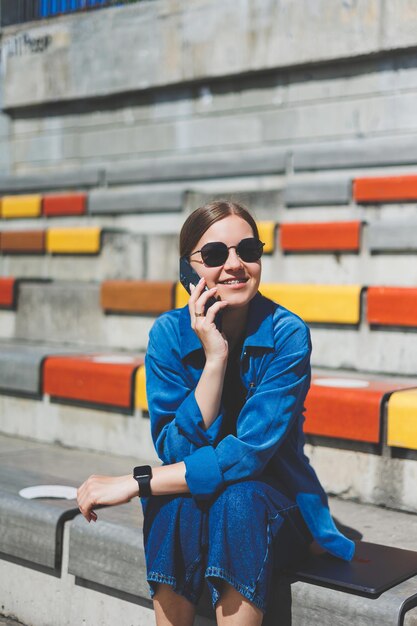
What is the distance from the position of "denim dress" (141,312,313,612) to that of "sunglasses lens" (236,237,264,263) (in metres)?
0.52

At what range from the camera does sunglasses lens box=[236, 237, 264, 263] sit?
6.86 feet

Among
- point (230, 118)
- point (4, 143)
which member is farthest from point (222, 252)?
point (4, 143)

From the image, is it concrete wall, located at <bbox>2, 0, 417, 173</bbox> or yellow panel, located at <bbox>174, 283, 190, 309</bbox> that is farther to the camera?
concrete wall, located at <bbox>2, 0, 417, 173</bbox>

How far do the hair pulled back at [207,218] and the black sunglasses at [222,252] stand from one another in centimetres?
5

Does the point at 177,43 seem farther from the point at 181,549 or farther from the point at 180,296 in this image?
the point at 181,549

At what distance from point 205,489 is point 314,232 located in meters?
2.20

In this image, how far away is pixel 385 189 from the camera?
409cm

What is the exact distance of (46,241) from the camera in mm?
4922

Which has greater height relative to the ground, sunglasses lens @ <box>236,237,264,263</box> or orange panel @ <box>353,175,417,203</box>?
orange panel @ <box>353,175,417,203</box>

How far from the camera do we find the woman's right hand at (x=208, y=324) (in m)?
2.02

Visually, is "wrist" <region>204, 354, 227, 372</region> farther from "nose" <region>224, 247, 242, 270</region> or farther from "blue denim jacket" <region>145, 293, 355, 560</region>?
"nose" <region>224, 247, 242, 270</region>

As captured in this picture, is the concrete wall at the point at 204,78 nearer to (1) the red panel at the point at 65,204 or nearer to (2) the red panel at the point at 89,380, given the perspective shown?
(1) the red panel at the point at 65,204

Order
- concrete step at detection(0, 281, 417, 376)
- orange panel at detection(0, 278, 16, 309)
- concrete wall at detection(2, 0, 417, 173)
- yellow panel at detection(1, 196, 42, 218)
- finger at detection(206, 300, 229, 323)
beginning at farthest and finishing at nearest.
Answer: yellow panel at detection(1, 196, 42, 218) < concrete wall at detection(2, 0, 417, 173) < orange panel at detection(0, 278, 16, 309) < concrete step at detection(0, 281, 417, 376) < finger at detection(206, 300, 229, 323)

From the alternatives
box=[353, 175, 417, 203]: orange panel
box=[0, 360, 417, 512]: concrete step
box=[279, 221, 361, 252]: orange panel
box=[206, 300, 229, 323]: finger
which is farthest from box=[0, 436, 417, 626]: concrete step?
box=[353, 175, 417, 203]: orange panel
